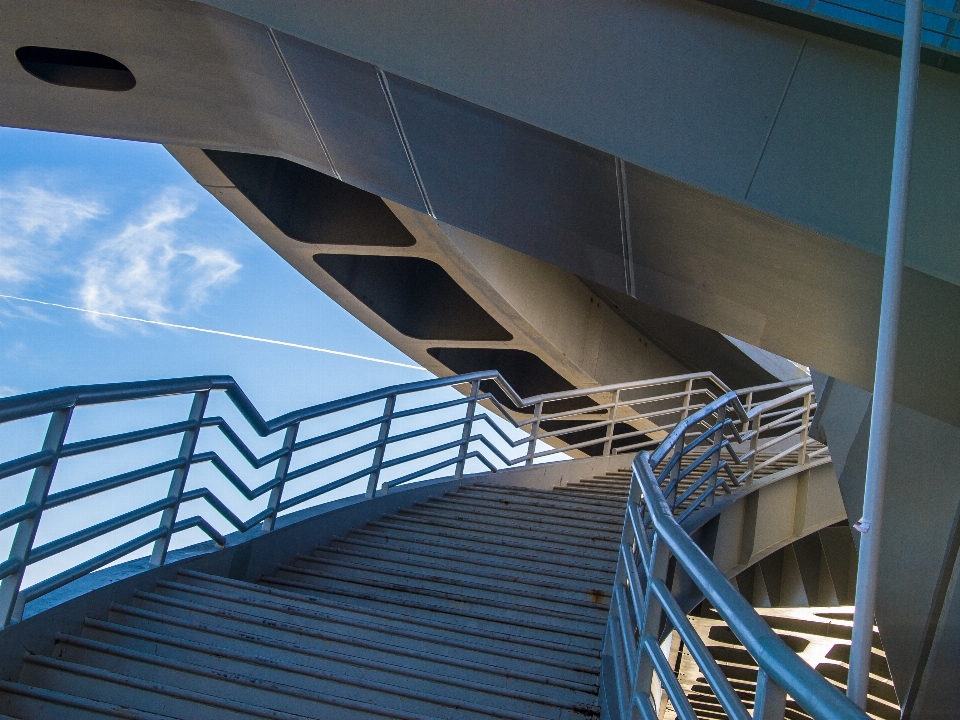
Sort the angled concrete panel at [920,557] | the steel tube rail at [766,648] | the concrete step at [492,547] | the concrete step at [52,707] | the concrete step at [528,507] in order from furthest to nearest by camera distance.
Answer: the concrete step at [528,507]
the concrete step at [492,547]
the angled concrete panel at [920,557]
the concrete step at [52,707]
the steel tube rail at [766,648]

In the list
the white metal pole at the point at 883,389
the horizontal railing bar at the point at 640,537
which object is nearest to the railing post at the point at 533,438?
the horizontal railing bar at the point at 640,537

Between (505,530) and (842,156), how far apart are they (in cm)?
416

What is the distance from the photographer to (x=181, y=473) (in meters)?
4.97

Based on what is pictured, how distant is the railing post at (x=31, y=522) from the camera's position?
3.79 metres

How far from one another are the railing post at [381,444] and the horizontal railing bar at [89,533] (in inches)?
117

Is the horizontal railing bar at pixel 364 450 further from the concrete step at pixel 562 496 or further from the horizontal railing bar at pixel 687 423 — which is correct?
the horizontal railing bar at pixel 687 423

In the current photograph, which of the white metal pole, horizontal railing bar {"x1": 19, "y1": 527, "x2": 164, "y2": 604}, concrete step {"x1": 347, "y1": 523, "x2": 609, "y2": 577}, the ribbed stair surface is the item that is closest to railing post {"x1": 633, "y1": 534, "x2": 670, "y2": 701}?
the white metal pole

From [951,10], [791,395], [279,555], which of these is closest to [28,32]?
[279,555]

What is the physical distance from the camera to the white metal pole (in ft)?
9.18

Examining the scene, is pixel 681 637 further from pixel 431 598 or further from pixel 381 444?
pixel 381 444

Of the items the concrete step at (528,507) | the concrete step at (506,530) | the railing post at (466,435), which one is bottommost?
the concrete step at (506,530)

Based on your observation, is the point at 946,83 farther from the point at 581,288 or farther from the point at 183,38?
the point at 581,288

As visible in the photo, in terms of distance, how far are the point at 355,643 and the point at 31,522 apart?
165cm

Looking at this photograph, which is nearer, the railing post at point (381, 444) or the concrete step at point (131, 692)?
the concrete step at point (131, 692)
